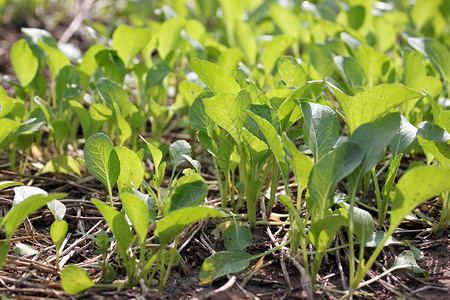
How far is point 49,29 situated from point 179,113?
4.72 feet

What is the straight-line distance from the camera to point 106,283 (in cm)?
120

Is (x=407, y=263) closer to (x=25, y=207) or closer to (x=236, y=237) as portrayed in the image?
(x=236, y=237)

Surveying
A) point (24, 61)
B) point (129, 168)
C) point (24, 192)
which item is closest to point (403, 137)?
point (129, 168)

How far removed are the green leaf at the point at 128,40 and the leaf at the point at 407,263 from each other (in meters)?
1.20

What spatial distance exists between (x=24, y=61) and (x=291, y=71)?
104cm

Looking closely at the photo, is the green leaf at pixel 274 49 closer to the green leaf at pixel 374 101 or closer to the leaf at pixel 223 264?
the green leaf at pixel 374 101

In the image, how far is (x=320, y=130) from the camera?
127cm

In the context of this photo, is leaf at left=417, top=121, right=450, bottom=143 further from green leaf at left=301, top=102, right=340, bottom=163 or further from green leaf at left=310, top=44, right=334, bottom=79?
green leaf at left=310, top=44, right=334, bottom=79

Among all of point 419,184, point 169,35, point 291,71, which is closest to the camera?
point 419,184

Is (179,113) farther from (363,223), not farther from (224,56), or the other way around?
(363,223)

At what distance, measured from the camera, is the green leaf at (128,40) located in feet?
6.01

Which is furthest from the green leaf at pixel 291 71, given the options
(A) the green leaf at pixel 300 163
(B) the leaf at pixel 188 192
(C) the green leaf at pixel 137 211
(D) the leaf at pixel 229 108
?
(C) the green leaf at pixel 137 211

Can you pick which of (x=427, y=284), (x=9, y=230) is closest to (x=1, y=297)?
(x=9, y=230)

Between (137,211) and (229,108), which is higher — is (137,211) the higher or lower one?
the lower one
